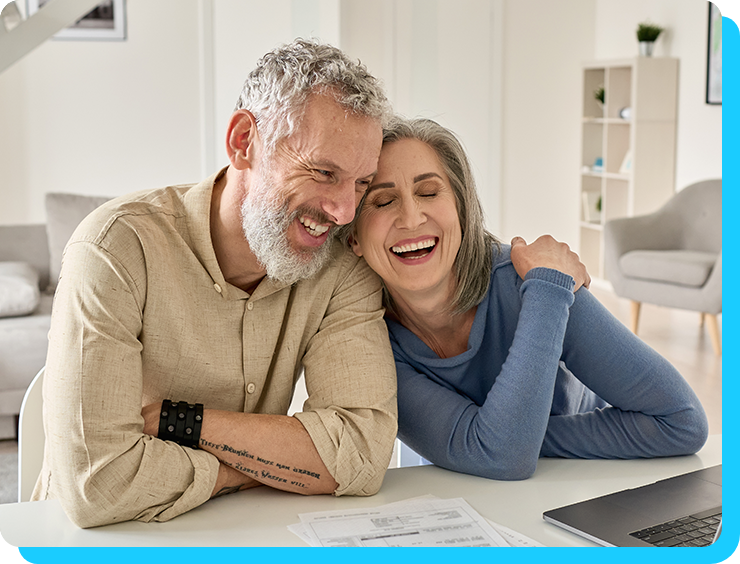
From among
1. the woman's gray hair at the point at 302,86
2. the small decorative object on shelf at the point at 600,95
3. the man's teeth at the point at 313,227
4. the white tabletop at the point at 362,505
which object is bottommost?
the white tabletop at the point at 362,505

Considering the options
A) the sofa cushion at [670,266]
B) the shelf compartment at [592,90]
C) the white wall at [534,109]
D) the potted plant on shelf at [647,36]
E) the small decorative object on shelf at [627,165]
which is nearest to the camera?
the white wall at [534,109]

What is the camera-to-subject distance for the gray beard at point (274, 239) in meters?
1.10

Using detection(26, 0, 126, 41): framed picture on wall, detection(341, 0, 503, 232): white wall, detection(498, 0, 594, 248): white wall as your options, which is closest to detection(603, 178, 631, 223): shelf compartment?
detection(498, 0, 594, 248): white wall

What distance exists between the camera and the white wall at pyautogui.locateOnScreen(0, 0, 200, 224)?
3639 millimetres

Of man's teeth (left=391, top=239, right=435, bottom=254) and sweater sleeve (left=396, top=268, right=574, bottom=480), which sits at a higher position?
man's teeth (left=391, top=239, right=435, bottom=254)

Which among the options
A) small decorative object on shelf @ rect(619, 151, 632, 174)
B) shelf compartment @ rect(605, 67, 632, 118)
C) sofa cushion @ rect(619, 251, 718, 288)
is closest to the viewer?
sofa cushion @ rect(619, 251, 718, 288)

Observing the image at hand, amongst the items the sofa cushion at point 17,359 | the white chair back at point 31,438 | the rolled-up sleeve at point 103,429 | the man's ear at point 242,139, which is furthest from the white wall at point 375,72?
the sofa cushion at point 17,359

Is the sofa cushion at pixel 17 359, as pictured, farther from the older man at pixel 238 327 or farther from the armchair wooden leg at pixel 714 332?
the armchair wooden leg at pixel 714 332

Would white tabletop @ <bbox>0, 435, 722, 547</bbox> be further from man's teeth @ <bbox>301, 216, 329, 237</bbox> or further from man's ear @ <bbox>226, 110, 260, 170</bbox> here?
man's ear @ <bbox>226, 110, 260, 170</bbox>

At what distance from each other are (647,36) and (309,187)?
16.3 feet

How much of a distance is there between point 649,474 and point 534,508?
241 millimetres

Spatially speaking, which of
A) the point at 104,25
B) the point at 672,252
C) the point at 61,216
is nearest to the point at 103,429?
the point at 61,216

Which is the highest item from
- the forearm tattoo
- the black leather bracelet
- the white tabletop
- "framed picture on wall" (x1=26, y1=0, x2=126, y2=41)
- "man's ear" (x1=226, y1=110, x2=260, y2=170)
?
"framed picture on wall" (x1=26, y1=0, x2=126, y2=41)

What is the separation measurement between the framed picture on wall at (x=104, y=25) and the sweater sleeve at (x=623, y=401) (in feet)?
8.58
